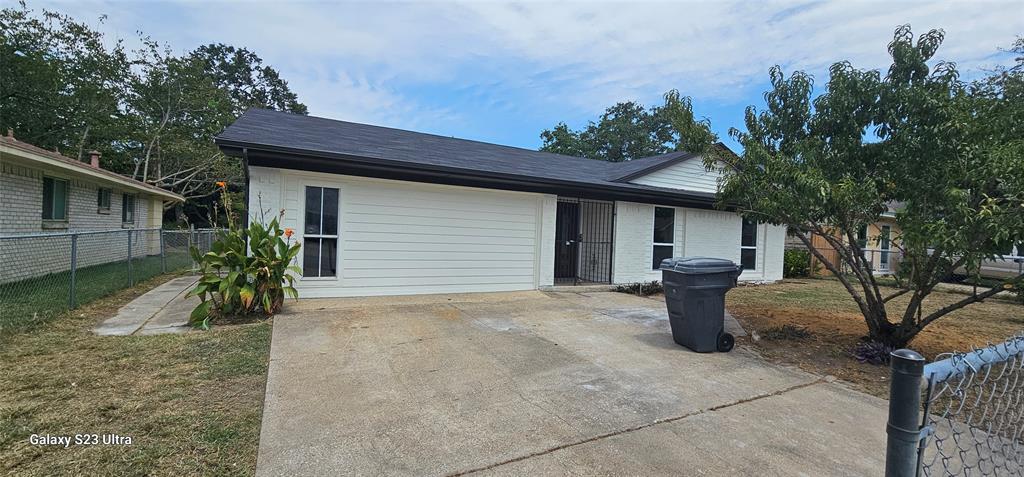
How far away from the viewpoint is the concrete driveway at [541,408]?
2.83 metres

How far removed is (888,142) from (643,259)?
Answer: 6472 millimetres

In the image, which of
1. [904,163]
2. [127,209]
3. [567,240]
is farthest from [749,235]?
[127,209]

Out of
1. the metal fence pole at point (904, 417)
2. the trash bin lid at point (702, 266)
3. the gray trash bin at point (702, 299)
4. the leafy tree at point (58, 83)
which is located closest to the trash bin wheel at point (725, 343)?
the gray trash bin at point (702, 299)

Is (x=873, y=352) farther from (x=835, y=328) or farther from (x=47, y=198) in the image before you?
(x=47, y=198)

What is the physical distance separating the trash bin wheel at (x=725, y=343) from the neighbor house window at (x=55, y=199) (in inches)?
573

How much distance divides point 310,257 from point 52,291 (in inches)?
173

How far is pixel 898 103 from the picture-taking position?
17.0 ft

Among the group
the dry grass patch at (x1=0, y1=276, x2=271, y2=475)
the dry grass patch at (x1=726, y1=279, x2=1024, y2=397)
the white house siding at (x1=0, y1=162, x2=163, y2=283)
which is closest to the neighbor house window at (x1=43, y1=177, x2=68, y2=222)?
the white house siding at (x1=0, y1=162, x2=163, y2=283)

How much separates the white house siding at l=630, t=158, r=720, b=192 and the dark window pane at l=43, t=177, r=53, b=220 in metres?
14.0

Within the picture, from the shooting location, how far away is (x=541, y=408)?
364 centimetres

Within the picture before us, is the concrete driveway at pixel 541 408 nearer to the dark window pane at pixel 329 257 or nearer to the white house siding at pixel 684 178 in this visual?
the dark window pane at pixel 329 257

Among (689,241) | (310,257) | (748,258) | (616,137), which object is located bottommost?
(310,257)

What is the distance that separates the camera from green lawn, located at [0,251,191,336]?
5777 millimetres

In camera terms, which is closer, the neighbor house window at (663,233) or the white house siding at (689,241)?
the white house siding at (689,241)
